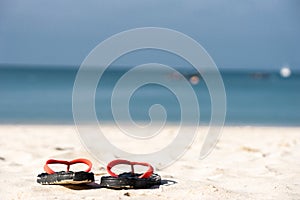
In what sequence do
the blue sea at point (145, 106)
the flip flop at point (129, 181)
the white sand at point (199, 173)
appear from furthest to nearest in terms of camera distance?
1. the blue sea at point (145, 106)
2. the flip flop at point (129, 181)
3. the white sand at point (199, 173)

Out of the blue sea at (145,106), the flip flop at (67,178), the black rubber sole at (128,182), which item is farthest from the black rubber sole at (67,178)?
the blue sea at (145,106)

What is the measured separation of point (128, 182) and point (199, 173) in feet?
3.50

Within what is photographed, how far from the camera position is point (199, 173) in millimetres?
4555

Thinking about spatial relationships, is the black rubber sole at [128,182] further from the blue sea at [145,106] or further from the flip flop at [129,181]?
the blue sea at [145,106]

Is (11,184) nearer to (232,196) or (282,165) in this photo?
(232,196)

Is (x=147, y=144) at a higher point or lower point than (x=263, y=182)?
higher

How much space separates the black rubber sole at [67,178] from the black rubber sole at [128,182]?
12 cm

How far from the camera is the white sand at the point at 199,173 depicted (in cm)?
355

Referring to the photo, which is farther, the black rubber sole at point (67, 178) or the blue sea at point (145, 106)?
the blue sea at point (145, 106)

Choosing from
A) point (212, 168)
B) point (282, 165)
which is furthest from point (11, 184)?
point (282, 165)

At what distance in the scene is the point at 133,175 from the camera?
3982 mm

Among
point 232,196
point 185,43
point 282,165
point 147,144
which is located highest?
point 185,43

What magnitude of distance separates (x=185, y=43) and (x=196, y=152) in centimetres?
155

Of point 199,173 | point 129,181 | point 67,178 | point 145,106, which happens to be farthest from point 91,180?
point 145,106
